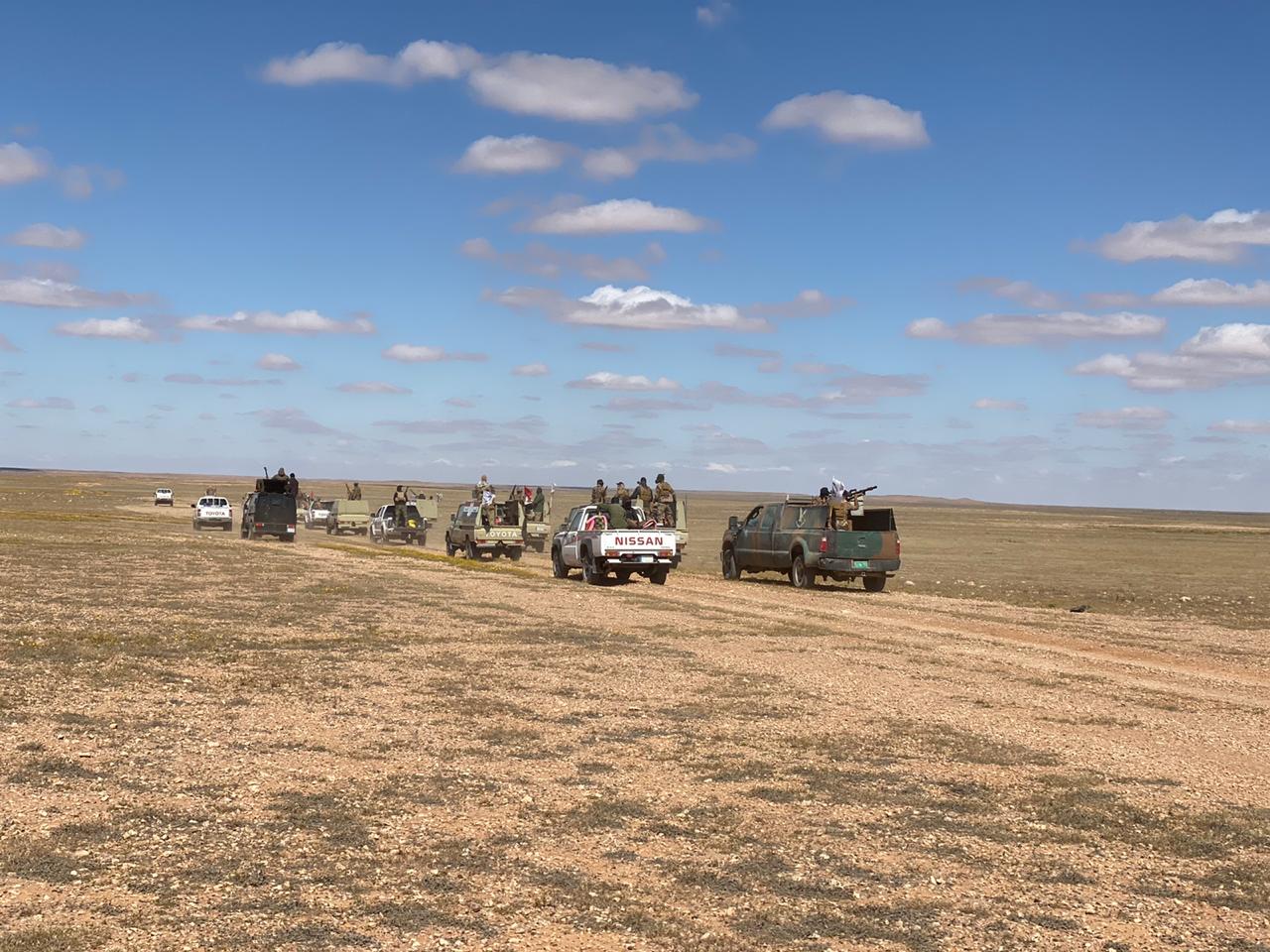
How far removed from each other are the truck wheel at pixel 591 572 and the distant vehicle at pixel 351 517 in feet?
95.3

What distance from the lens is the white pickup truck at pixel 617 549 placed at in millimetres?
28438

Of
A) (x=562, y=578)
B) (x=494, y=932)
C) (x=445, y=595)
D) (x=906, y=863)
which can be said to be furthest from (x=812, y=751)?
(x=562, y=578)

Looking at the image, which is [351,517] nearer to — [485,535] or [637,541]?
[485,535]

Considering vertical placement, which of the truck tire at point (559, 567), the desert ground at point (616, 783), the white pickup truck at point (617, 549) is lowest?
the desert ground at point (616, 783)

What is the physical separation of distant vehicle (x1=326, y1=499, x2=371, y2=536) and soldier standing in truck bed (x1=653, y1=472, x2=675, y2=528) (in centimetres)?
2338

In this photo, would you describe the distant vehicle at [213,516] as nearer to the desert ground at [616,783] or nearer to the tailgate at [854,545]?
the tailgate at [854,545]

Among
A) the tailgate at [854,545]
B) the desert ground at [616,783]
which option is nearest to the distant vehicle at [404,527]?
the tailgate at [854,545]

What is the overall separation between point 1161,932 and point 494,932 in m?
3.26

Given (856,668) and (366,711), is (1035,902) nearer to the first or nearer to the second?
(366,711)

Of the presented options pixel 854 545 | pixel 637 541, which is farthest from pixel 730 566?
pixel 854 545

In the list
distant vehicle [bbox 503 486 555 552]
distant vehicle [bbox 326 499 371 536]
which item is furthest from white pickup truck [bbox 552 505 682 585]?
distant vehicle [bbox 326 499 371 536]

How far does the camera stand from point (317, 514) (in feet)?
202

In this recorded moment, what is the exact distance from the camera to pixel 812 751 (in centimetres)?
1030

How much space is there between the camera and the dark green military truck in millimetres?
28047
